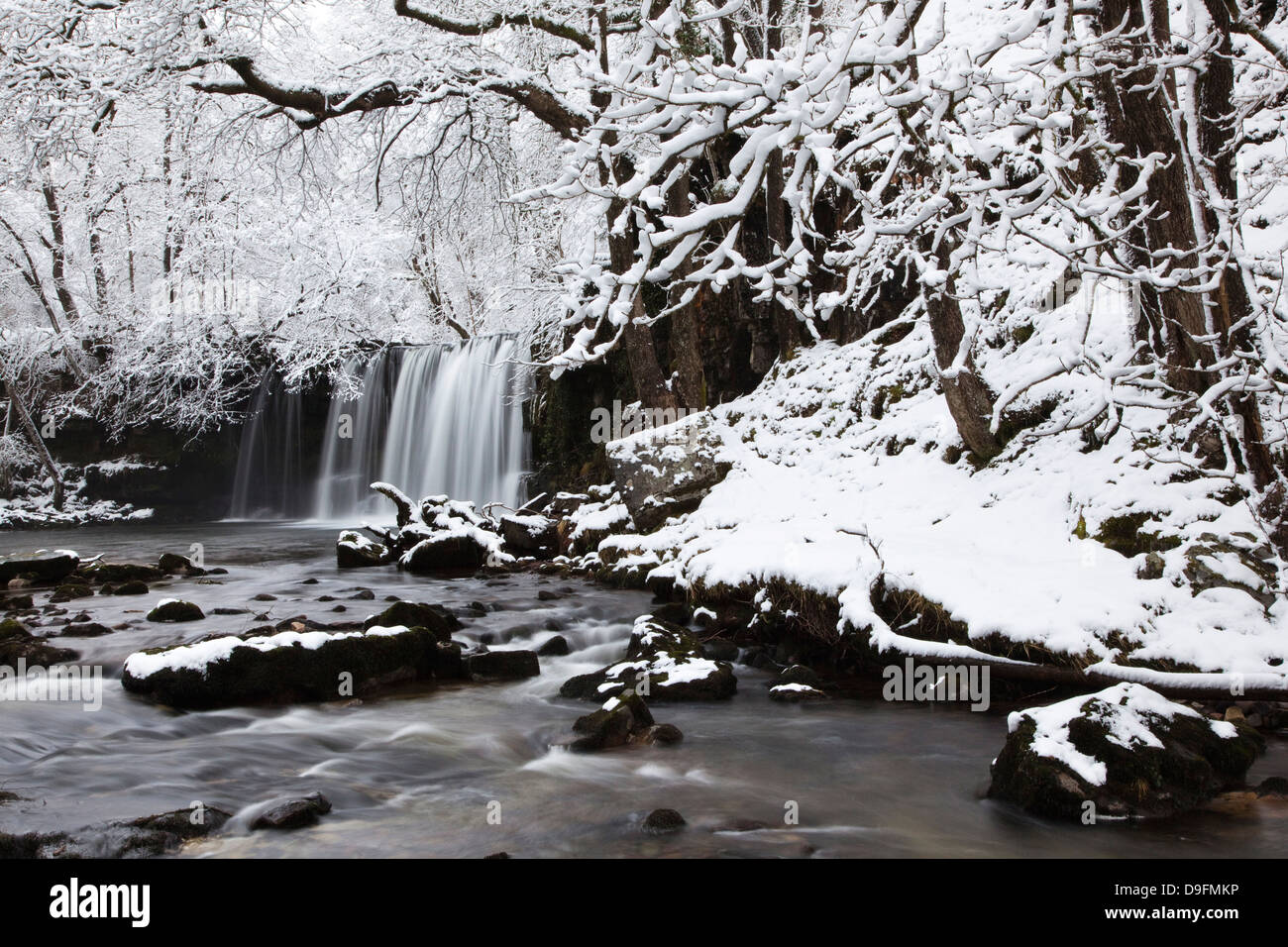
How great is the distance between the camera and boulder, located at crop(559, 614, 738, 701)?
6316mm

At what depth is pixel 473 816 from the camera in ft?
14.7

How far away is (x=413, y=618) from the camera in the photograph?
762 cm

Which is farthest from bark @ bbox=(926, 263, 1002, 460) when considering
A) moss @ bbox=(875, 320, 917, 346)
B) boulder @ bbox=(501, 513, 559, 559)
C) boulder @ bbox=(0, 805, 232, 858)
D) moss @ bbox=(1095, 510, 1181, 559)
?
boulder @ bbox=(0, 805, 232, 858)

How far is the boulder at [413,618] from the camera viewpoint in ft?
24.5

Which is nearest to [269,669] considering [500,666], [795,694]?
[500,666]

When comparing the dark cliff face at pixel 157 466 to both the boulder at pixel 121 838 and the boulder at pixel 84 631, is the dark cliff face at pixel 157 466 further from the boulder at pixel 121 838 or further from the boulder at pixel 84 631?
the boulder at pixel 121 838

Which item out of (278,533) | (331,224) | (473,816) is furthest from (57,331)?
(473,816)

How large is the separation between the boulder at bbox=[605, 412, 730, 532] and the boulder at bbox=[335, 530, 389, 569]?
442 cm

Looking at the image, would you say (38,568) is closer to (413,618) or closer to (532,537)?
(532,537)

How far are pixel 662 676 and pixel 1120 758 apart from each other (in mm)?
3122

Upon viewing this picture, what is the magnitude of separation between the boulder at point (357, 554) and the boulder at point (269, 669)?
654 cm

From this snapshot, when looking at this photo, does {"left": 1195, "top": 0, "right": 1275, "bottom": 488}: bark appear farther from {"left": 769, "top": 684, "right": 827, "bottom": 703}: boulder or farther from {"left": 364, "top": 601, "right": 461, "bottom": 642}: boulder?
{"left": 364, "top": 601, "right": 461, "bottom": 642}: boulder

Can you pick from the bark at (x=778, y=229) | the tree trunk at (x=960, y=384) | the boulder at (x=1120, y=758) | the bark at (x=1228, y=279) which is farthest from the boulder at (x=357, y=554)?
the bark at (x=1228, y=279)

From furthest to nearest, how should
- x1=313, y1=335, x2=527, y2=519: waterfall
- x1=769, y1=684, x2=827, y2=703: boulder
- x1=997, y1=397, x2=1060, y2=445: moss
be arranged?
x1=313, y1=335, x2=527, y2=519: waterfall
x1=997, y1=397, x2=1060, y2=445: moss
x1=769, y1=684, x2=827, y2=703: boulder
